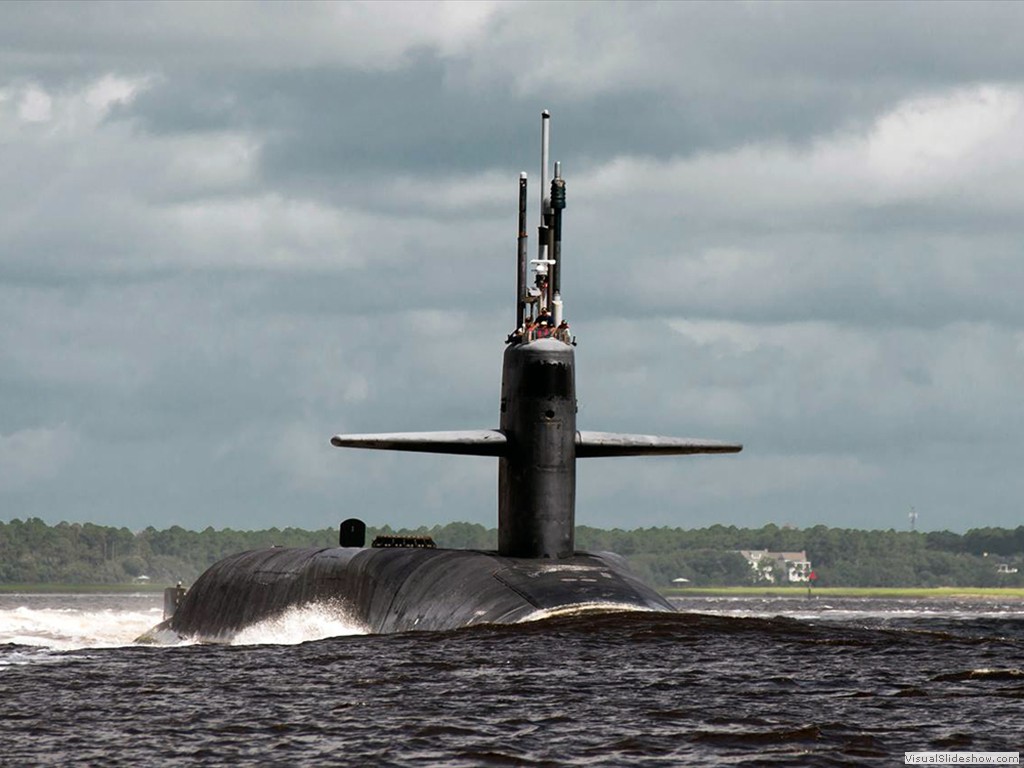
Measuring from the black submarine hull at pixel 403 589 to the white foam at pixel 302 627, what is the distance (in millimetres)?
167

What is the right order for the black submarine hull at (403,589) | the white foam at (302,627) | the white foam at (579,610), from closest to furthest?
1. the white foam at (579,610)
2. the black submarine hull at (403,589)
3. the white foam at (302,627)

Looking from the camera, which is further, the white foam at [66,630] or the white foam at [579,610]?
the white foam at [66,630]

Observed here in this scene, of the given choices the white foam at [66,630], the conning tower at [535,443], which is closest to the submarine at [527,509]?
the conning tower at [535,443]

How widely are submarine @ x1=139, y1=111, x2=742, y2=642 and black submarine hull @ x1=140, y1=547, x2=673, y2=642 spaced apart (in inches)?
1.5

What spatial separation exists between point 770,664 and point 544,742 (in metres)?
7.04

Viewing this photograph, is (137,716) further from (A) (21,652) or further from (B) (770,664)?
(A) (21,652)

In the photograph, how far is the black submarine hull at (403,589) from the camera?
1179 inches

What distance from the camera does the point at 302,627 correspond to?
36.5m

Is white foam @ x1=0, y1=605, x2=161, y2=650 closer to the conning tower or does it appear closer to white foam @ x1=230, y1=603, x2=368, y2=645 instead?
white foam @ x1=230, y1=603, x2=368, y2=645

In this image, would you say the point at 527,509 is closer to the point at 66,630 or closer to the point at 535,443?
the point at 535,443

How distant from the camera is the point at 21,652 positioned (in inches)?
1345

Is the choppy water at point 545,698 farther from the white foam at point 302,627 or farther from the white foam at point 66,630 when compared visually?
the white foam at point 66,630

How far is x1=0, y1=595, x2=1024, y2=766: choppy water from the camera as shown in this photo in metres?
18.5

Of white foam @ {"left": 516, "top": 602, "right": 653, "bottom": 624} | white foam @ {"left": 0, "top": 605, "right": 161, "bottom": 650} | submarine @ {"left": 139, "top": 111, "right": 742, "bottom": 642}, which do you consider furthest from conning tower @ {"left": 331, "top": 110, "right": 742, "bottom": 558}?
white foam @ {"left": 0, "top": 605, "right": 161, "bottom": 650}
